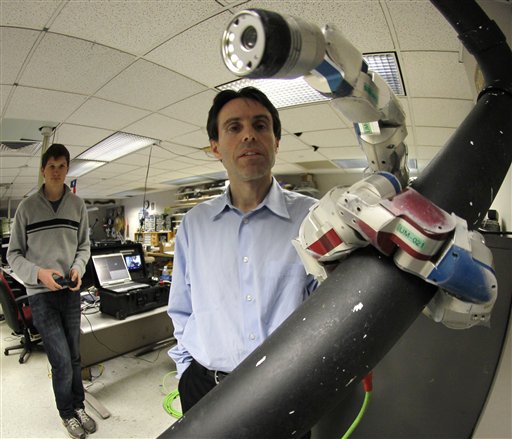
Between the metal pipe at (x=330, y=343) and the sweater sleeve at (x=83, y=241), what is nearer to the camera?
the metal pipe at (x=330, y=343)

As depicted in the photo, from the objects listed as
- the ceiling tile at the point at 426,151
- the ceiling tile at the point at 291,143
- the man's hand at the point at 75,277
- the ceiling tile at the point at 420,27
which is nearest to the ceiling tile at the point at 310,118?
the ceiling tile at the point at 291,143

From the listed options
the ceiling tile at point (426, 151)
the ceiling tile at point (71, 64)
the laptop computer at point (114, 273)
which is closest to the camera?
the ceiling tile at point (71, 64)

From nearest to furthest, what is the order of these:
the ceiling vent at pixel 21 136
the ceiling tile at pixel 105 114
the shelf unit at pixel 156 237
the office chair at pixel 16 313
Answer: the office chair at pixel 16 313 < the ceiling tile at pixel 105 114 < the ceiling vent at pixel 21 136 < the shelf unit at pixel 156 237

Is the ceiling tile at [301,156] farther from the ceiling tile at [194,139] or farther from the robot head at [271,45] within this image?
the robot head at [271,45]

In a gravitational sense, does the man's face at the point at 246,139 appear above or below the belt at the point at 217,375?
above

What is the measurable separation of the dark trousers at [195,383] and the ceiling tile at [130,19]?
1.91 meters

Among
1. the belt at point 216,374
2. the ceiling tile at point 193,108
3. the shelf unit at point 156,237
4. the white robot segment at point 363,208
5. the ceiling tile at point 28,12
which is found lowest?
the shelf unit at point 156,237

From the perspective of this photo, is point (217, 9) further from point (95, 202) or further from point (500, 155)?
point (95, 202)

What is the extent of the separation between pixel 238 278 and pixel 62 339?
61.6 inches

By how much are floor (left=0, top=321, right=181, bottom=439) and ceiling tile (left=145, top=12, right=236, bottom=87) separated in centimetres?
250

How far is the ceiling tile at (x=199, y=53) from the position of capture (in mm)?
1870

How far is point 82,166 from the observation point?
18.8 feet

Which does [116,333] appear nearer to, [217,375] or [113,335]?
[113,335]

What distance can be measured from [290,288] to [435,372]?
0.57 meters
